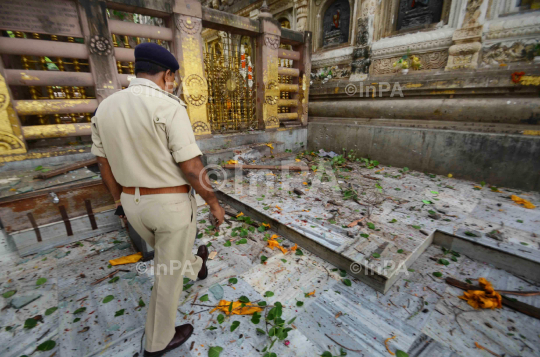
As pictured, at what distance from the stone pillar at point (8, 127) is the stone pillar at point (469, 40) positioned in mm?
8613

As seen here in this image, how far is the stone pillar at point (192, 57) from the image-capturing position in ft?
15.7

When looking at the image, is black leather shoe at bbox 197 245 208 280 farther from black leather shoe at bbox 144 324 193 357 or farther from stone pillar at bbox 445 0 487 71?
stone pillar at bbox 445 0 487 71

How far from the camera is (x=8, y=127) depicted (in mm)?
3680

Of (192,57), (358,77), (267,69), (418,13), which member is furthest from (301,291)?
(418,13)

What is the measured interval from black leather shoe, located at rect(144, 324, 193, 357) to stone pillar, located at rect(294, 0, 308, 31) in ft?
31.4

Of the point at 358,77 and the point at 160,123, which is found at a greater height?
the point at 358,77

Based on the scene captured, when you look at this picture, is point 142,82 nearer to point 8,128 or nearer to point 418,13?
point 8,128

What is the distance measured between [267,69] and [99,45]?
12.7 feet

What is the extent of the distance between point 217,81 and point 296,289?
20.3 feet

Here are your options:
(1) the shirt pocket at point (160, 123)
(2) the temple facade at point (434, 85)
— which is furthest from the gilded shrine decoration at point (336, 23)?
(1) the shirt pocket at point (160, 123)

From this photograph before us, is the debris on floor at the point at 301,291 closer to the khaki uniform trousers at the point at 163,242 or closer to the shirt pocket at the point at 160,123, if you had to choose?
the khaki uniform trousers at the point at 163,242

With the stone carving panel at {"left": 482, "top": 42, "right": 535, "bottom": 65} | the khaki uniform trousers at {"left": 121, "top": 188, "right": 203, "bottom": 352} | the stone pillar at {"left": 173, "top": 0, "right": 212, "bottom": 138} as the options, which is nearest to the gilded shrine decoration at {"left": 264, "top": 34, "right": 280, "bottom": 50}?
the stone pillar at {"left": 173, "top": 0, "right": 212, "bottom": 138}

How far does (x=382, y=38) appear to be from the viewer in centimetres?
614

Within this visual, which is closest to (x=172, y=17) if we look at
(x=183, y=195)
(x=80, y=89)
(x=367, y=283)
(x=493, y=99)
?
(x=80, y=89)
